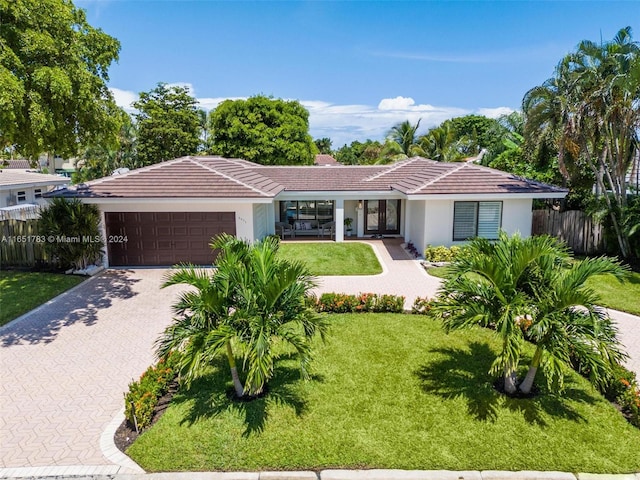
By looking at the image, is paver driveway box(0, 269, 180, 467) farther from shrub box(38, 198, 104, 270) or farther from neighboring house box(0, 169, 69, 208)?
neighboring house box(0, 169, 69, 208)

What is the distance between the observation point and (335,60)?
74.8ft

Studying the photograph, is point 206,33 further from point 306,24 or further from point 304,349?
point 304,349

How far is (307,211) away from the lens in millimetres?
26094


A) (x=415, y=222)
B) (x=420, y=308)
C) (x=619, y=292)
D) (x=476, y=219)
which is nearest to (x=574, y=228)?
(x=476, y=219)

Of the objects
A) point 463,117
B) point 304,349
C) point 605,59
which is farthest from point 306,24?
point 463,117

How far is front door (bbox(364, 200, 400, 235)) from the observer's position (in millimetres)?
Result: 24938

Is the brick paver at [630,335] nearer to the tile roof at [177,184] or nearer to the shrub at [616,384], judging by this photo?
the shrub at [616,384]

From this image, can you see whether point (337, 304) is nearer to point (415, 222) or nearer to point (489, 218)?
point (415, 222)

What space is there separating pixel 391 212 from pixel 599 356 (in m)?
18.4

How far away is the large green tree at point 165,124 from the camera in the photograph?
44250mm

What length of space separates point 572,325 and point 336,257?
1330cm

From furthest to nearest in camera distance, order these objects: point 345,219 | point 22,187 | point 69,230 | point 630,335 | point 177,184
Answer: point 22,187
point 345,219
point 177,184
point 69,230
point 630,335

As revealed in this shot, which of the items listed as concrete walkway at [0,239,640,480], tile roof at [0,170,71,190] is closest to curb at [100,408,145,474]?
concrete walkway at [0,239,640,480]

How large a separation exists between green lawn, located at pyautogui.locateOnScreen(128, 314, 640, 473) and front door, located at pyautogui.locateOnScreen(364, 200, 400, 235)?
1599 centimetres
